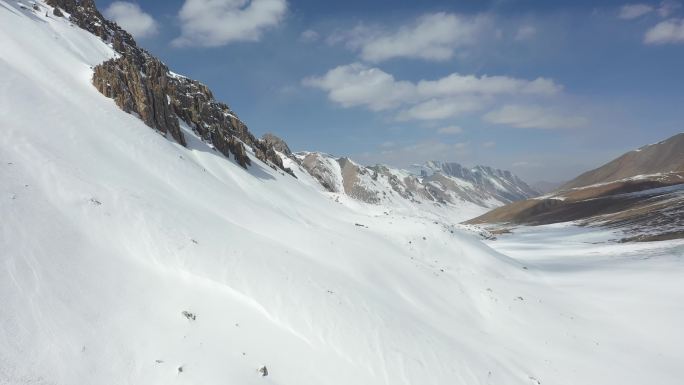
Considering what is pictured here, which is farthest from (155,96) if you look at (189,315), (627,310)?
(627,310)

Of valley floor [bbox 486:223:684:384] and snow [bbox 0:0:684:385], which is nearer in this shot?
snow [bbox 0:0:684:385]

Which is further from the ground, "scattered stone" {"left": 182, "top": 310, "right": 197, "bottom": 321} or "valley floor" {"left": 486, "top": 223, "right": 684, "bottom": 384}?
"scattered stone" {"left": 182, "top": 310, "right": 197, "bottom": 321}

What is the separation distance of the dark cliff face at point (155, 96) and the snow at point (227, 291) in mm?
2855

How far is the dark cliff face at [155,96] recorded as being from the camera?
125ft

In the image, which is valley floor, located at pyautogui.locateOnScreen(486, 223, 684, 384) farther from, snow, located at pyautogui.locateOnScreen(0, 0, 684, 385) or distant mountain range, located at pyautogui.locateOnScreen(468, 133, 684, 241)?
distant mountain range, located at pyautogui.locateOnScreen(468, 133, 684, 241)

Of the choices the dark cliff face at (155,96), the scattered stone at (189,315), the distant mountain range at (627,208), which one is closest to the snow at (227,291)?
the scattered stone at (189,315)

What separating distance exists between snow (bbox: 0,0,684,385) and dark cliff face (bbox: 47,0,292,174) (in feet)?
9.37

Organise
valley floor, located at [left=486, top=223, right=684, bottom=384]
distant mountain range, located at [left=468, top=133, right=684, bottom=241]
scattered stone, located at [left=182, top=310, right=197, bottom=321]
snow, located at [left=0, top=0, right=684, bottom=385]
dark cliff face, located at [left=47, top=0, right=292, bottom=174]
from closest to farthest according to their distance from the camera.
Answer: snow, located at [left=0, top=0, right=684, bottom=385]
scattered stone, located at [left=182, top=310, right=197, bottom=321]
valley floor, located at [left=486, top=223, right=684, bottom=384]
dark cliff face, located at [left=47, top=0, right=292, bottom=174]
distant mountain range, located at [left=468, top=133, right=684, bottom=241]

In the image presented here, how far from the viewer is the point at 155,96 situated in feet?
131

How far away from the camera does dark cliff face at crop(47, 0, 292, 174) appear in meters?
38.1

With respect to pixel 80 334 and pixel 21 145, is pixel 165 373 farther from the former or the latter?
pixel 21 145

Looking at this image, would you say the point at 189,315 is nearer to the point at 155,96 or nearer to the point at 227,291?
the point at 227,291

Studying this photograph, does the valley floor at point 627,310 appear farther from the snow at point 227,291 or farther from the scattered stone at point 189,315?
the scattered stone at point 189,315

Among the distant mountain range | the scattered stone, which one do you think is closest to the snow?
the scattered stone
